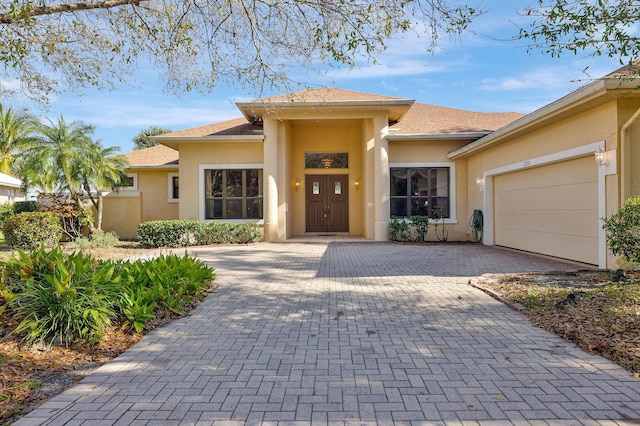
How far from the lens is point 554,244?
968cm

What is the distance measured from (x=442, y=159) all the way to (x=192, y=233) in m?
9.62

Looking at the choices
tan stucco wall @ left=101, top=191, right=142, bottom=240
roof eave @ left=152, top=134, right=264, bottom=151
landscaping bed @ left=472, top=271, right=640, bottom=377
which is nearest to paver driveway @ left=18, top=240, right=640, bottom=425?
landscaping bed @ left=472, top=271, right=640, bottom=377

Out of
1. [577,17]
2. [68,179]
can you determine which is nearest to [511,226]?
[577,17]

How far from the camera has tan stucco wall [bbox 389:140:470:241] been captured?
15016mm

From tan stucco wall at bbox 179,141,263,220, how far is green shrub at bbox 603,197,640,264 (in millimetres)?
11508

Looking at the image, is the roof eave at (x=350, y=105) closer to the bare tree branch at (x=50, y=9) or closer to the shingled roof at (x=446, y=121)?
the shingled roof at (x=446, y=121)

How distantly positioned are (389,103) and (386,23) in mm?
7546

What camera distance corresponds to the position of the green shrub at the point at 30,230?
1240cm

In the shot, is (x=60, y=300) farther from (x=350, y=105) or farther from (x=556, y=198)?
(x=350, y=105)

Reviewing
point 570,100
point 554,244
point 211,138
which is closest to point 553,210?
point 554,244

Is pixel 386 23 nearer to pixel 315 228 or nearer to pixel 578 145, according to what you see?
pixel 578 145

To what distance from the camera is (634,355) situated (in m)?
3.72

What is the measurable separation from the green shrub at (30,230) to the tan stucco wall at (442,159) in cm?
1190

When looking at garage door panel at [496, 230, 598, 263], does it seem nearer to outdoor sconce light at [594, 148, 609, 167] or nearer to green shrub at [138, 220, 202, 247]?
outdoor sconce light at [594, 148, 609, 167]
